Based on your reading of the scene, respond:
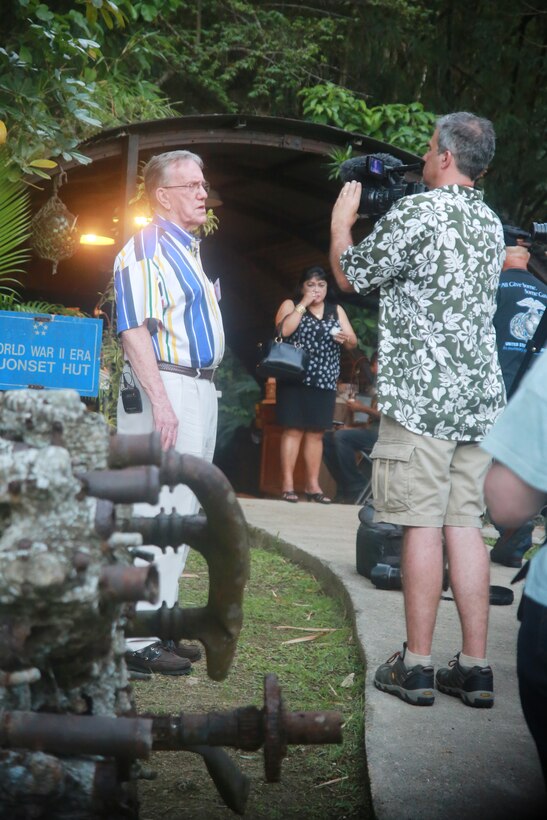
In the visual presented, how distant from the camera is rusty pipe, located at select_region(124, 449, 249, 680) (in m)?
1.62

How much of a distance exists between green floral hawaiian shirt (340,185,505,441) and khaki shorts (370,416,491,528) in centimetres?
6

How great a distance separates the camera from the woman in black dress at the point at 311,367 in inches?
351

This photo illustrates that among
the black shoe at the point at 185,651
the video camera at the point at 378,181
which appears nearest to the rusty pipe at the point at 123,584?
the video camera at the point at 378,181

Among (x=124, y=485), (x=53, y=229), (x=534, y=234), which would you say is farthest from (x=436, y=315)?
(x=53, y=229)

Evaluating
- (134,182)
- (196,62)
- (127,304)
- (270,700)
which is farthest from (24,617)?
(196,62)

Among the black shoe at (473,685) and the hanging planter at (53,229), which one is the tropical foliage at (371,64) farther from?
the black shoe at (473,685)

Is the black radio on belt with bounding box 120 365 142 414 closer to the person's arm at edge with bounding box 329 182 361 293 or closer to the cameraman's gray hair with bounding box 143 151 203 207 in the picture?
the cameraman's gray hair with bounding box 143 151 203 207

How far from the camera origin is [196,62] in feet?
39.9

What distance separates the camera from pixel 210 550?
1768mm

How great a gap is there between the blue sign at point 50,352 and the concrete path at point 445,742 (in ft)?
7.67

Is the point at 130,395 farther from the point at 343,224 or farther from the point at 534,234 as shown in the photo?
the point at 534,234

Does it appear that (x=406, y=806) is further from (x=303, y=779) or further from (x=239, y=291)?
(x=239, y=291)

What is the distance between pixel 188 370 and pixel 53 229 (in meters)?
5.13

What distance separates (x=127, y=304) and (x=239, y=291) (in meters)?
9.63
